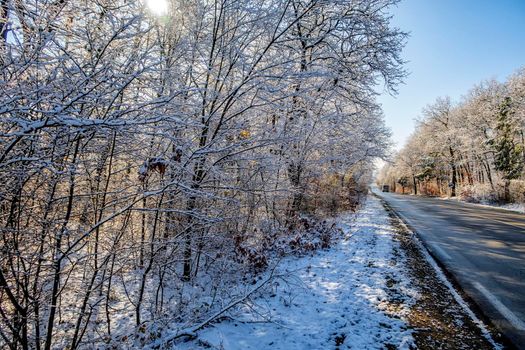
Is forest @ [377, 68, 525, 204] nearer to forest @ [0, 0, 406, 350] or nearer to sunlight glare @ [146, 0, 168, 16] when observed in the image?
forest @ [0, 0, 406, 350]

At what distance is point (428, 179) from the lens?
4341 cm

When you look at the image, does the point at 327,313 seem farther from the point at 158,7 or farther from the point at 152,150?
the point at 158,7

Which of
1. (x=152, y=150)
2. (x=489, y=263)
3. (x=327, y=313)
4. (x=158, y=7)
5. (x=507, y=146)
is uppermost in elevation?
(x=507, y=146)

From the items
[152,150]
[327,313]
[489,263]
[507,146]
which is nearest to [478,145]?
[507,146]

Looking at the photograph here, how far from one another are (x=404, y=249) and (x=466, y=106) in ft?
112

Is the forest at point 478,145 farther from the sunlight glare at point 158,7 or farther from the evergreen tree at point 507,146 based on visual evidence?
the sunlight glare at point 158,7

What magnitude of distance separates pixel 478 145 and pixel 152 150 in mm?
35414

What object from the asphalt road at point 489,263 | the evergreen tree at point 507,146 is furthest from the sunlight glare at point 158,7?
the evergreen tree at point 507,146

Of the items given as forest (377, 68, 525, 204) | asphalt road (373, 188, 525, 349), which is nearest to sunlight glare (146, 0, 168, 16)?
asphalt road (373, 188, 525, 349)

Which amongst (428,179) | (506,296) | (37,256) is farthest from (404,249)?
(428,179)

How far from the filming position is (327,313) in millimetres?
3904

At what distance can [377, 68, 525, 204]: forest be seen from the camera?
22828mm

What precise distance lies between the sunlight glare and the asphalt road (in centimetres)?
606

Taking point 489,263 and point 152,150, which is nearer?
point 152,150
